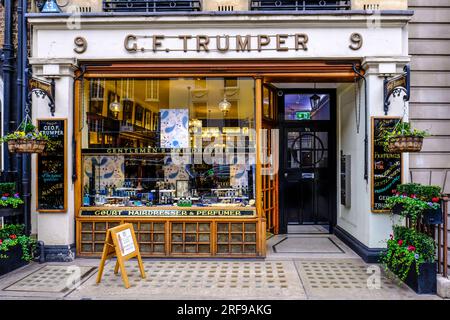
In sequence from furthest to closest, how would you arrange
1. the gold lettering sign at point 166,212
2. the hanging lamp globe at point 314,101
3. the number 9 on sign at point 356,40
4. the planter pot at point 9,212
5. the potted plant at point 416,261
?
the hanging lamp globe at point 314,101
the gold lettering sign at point 166,212
the number 9 on sign at point 356,40
the planter pot at point 9,212
the potted plant at point 416,261

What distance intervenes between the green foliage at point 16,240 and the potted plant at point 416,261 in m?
6.67

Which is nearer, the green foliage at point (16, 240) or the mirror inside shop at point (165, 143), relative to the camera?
the green foliage at point (16, 240)

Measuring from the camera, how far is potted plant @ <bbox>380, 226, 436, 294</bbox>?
5.69 m

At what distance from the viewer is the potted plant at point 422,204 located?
18.7 ft

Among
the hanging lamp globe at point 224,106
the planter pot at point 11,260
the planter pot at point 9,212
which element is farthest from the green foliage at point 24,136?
the hanging lamp globe at point 224,106

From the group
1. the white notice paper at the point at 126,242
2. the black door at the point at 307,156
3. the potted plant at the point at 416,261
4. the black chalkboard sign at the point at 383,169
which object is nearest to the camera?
the potted plant at the point at 416,261

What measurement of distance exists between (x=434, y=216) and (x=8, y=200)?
7.29 m

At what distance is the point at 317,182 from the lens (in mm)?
10344

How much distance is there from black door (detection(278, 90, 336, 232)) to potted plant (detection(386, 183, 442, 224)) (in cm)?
404

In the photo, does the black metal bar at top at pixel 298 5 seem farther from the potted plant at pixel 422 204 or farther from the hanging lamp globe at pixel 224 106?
the potted plant at pixel 422 204

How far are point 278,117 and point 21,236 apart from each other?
6770 mm

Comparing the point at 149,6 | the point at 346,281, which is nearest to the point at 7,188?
the point at 149,6

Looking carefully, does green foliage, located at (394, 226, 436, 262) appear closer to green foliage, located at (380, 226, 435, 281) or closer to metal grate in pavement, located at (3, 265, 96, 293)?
green foliage, located at (380, 226, 435, 281)

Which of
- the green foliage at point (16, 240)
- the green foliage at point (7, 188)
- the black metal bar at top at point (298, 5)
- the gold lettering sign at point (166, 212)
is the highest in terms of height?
the black metal bar at top at point (298, 5)
